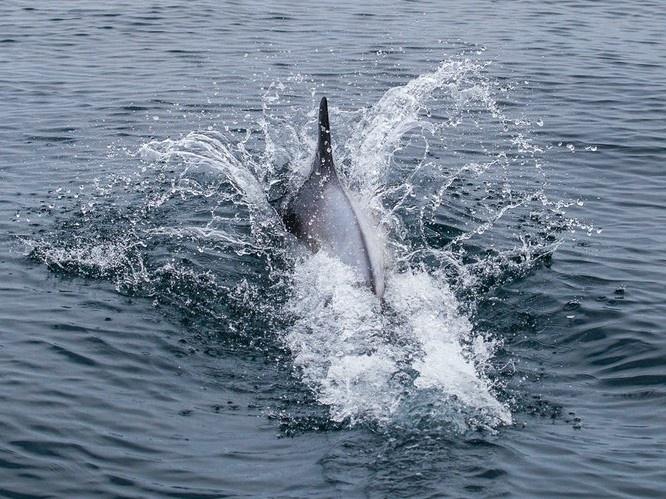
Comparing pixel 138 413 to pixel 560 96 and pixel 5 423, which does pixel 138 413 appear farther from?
pixel 560 96

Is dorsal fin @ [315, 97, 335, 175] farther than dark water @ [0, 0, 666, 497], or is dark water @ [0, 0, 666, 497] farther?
dorsal fin @ [315, 97, 335, 175]

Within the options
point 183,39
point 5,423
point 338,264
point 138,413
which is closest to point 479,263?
point 338,264

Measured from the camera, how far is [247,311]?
36.7 feet

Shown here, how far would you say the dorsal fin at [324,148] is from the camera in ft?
41.5

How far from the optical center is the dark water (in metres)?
8.46

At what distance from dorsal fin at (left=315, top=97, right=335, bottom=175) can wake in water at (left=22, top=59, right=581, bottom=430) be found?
3.16ft

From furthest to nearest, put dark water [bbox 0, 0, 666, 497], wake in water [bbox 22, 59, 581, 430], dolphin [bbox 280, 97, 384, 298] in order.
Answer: dolphin [bbox 280, 97, 384, 298] → wake in water [bbox 22, 59, 581, 430] → dark water [bbox 0, 0, 666, 497]

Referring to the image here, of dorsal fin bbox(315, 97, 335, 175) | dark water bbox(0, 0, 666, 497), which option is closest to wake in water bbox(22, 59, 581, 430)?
dark water bbox(0, 0, 666, 497)

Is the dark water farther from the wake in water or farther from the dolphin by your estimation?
the dolphin

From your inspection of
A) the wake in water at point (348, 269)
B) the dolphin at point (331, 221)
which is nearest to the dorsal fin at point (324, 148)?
the dolphin at point (331, 221)

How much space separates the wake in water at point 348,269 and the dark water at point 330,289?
0.14ft

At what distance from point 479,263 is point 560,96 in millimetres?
9153

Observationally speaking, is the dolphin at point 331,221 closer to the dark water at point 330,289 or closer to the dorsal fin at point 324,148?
the dorsal fin at point 324,148

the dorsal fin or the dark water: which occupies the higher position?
the dorsal fin
